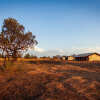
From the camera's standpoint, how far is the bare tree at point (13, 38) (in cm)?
1220

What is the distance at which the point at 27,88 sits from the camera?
20.6ft

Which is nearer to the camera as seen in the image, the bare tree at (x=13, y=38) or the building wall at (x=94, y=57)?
the bare tree at (x=13, y=38)

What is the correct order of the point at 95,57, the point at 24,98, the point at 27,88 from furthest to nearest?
1. the point at 95,57
2. the point at 27,88
3. the point at 24,98

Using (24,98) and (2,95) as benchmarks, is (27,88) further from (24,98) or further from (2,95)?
(2,95)

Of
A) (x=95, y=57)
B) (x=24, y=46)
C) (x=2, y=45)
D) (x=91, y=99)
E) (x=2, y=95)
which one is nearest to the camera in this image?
(x=91, y=99)

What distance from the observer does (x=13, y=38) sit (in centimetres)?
1241

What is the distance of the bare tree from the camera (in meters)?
12.2

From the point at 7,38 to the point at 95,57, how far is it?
34145 mm

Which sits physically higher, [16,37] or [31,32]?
[31,32]

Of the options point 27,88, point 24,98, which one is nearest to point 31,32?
point 27,88

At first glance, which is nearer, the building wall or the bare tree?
the bare tree

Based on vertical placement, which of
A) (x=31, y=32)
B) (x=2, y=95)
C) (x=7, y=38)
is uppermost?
(x=31, y=32)

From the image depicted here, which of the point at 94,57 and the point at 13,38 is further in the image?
the point at 94,57

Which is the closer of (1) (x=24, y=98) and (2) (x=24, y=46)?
(1) (x=24, y=98)
